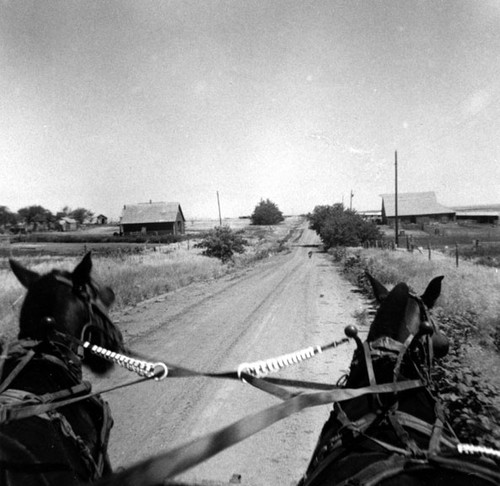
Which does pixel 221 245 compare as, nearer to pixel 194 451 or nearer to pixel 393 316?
pixel 393 316

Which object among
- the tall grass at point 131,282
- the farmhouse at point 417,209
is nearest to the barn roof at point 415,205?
the farmhouse at point 417,209

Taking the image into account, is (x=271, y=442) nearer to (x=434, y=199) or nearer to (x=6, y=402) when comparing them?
(x=6, y=402)

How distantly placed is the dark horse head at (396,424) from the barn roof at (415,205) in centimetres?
7059

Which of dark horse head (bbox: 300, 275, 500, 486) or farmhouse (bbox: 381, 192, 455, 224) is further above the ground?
farmhouse (bbox: 381, 192, 455, 224)

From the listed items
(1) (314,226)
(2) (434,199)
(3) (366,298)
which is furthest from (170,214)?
(3) (366,298)

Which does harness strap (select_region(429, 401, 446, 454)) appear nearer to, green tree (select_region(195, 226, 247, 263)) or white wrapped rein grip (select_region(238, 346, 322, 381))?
white wrapped rein grip (select_region(238, 346, 322, 381))

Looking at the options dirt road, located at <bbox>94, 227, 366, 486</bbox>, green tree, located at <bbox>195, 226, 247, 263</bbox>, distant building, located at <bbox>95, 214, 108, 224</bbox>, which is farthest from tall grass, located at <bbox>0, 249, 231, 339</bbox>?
distant building, located at <bbox>95, 214, 108, 224</bbox>

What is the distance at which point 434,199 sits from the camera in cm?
7144

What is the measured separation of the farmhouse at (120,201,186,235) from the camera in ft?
203

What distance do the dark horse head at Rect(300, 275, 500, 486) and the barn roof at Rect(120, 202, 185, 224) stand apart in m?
60.4

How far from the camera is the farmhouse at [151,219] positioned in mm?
61969

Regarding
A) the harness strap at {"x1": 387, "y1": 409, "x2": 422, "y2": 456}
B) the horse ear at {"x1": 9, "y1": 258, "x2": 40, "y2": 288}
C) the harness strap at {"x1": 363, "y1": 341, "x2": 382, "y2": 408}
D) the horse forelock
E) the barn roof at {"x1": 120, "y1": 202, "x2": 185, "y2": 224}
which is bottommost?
the harness strap at {"x1": 387, "y1": 409, "x2": 422, "y2": 456}

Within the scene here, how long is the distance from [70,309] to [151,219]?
61.0m

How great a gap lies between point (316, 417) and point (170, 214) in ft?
193
